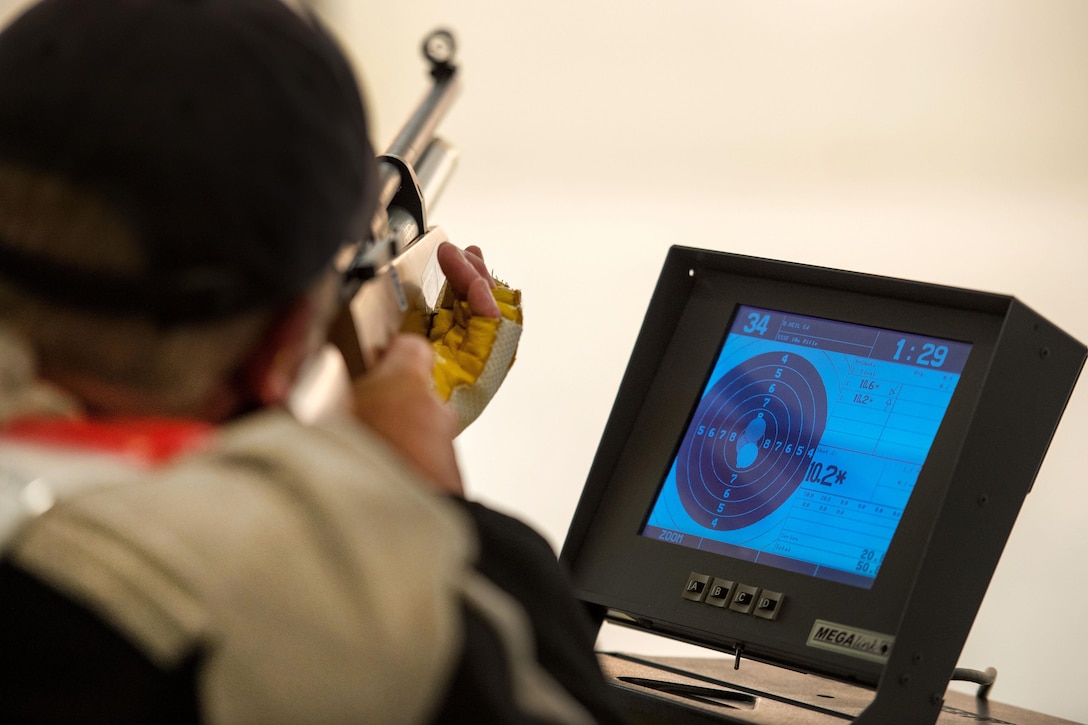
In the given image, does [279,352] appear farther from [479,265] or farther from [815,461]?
[815,461]

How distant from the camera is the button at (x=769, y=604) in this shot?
2.68 feet

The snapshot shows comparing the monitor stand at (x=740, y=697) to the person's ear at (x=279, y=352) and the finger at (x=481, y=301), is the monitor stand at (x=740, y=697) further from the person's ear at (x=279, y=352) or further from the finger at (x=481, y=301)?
the person's ear at (x=279, y=352)

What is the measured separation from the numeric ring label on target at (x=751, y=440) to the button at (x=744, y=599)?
0.05m

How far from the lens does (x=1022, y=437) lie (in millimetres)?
795

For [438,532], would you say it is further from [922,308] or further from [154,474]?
[922,308]

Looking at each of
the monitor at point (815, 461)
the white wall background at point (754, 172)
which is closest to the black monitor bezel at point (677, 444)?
the monitor at point (815, 461)

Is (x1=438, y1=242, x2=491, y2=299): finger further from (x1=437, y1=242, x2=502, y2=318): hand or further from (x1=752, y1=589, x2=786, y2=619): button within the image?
(x1=752, y1=589, x2=786, y2=619): button

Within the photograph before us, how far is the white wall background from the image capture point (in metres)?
1.44

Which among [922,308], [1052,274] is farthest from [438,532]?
[1052,274]

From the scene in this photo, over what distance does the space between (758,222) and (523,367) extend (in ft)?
1.42

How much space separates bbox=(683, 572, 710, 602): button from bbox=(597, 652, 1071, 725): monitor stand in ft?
0.21

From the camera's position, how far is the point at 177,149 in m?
0.40

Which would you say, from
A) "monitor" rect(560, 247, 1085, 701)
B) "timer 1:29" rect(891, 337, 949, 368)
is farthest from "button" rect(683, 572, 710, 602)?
"timer 1:29" rect(891, 337, 949, 368)

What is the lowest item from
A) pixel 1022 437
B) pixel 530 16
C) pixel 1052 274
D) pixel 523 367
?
pixel 1022 437
